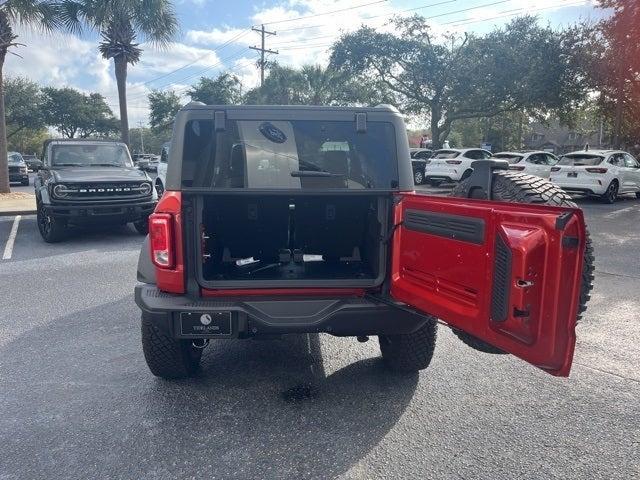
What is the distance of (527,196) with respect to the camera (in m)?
2.69

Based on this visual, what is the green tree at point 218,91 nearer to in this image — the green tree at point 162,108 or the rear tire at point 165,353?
the green tree at point 162,108

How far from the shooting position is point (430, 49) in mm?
27562

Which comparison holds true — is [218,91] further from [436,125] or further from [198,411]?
[198,411]

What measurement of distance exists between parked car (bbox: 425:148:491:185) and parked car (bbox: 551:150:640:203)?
406 cm

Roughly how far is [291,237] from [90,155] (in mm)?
7533

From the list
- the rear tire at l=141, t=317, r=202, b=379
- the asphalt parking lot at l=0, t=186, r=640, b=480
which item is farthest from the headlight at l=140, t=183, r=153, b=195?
the rear tire at l=141, t=317, r=202, b=379

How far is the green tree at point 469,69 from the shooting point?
23.5 meters

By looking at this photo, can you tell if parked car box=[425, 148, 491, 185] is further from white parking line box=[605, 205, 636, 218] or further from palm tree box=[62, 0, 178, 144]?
palm tree box=[62, 0, 178, 144]

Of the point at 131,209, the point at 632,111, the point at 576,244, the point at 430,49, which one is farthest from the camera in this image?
the point at 430,49

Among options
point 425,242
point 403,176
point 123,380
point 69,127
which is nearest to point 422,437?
point 425,242

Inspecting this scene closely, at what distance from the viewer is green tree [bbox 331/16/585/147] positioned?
23531 millimetres

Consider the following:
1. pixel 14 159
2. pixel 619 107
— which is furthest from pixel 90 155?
pixel 619 107

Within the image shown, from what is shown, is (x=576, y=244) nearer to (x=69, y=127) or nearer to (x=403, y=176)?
(x=403, y=176)

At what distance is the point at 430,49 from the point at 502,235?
28.1 metres
